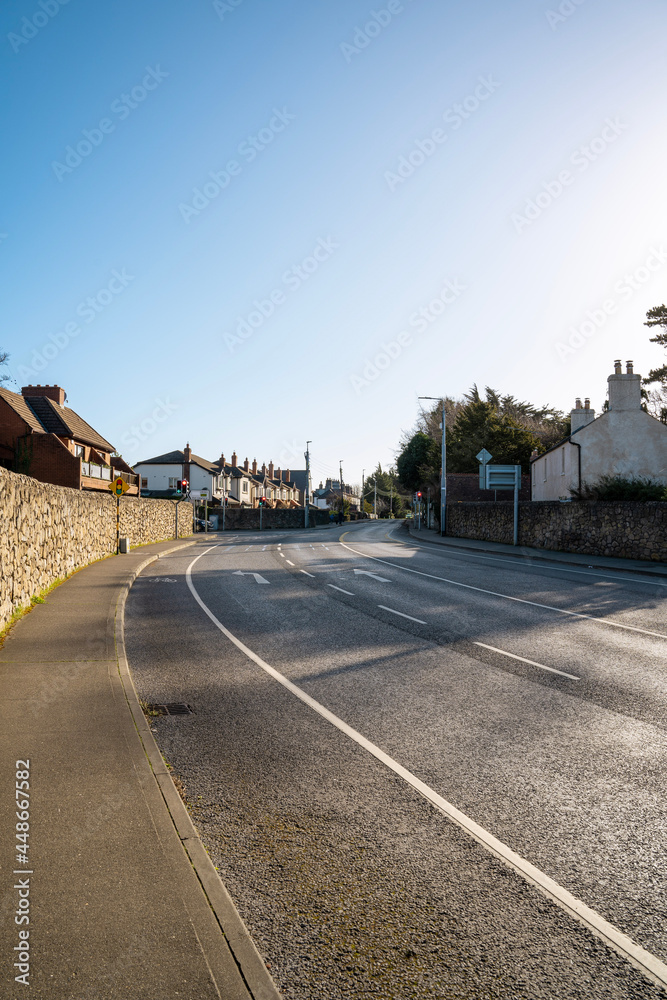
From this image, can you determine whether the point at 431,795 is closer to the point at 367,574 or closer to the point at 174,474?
the point at 367,574

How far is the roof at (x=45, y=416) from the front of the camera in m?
47.6

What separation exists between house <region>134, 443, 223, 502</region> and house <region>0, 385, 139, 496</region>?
30147 millimetres

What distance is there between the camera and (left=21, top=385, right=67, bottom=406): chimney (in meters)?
52.4

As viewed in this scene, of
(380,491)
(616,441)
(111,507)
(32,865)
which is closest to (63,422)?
(111,507)

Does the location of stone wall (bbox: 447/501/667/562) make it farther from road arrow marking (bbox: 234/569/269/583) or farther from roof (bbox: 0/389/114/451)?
roof (bbox: 0/389/114/451)

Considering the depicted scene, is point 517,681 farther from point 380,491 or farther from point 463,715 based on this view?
point 380,491

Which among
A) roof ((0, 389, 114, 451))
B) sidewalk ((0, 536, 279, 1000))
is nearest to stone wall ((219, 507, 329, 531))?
roof ((0, 389, 114, 451))

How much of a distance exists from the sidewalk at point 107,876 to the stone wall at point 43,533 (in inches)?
167

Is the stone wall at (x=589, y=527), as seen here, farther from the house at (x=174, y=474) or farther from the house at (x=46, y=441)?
the house at (x=174, y=474)

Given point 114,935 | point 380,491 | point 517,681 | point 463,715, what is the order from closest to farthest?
point 114,935 < point 463,715 < point 517,681 < point 380,491

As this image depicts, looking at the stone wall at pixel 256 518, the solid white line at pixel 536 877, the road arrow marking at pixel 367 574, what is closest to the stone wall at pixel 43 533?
the solid white line at pixel 536 877

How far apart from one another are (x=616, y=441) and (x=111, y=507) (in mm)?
23588

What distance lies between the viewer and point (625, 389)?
32.9 meters

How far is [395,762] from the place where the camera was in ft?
18.0
